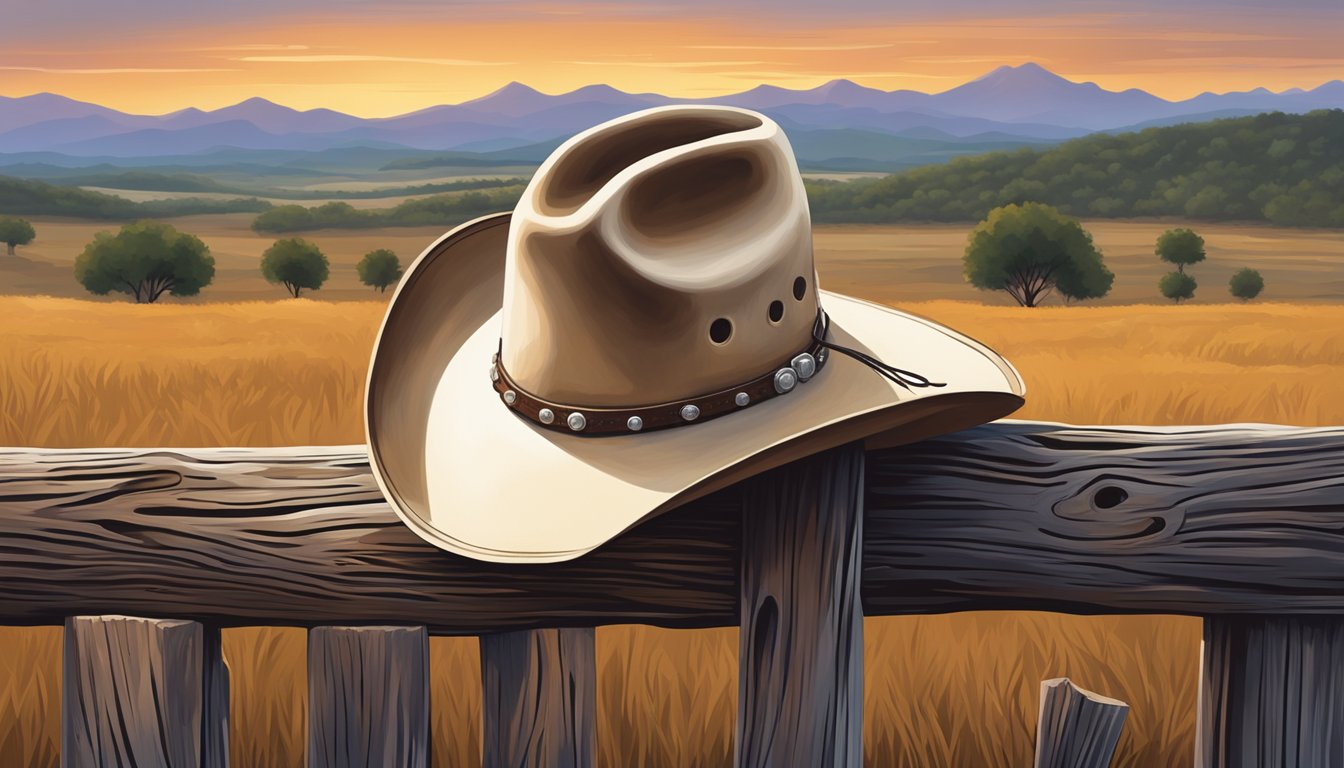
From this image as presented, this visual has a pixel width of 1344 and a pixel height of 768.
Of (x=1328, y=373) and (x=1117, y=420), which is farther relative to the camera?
(x=1328, y=373)

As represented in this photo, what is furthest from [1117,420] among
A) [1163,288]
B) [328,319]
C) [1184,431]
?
[1163,288]

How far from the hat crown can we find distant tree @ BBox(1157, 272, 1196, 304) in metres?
46.3

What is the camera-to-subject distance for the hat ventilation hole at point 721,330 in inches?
68.2

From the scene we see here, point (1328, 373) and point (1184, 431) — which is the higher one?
point (1328, 373)

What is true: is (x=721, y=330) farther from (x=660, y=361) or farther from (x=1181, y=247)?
(x=1181, y=247)

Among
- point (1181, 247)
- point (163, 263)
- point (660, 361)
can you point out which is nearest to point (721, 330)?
point (660, 361)

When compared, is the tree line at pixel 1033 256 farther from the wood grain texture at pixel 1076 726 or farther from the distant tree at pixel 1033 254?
the wood grain texture at pixel 1076 726

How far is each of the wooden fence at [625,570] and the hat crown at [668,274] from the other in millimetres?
258

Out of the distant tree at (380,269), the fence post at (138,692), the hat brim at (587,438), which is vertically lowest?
the fence post at (138,692)

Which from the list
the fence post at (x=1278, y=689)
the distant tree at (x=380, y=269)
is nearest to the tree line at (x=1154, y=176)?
the distant tree at (x=380, y=269)

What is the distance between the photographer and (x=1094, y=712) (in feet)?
7.31

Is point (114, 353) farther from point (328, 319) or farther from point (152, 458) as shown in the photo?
point (152, 458)

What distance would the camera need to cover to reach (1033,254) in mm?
35438

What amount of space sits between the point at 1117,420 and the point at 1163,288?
4324 centimetres
